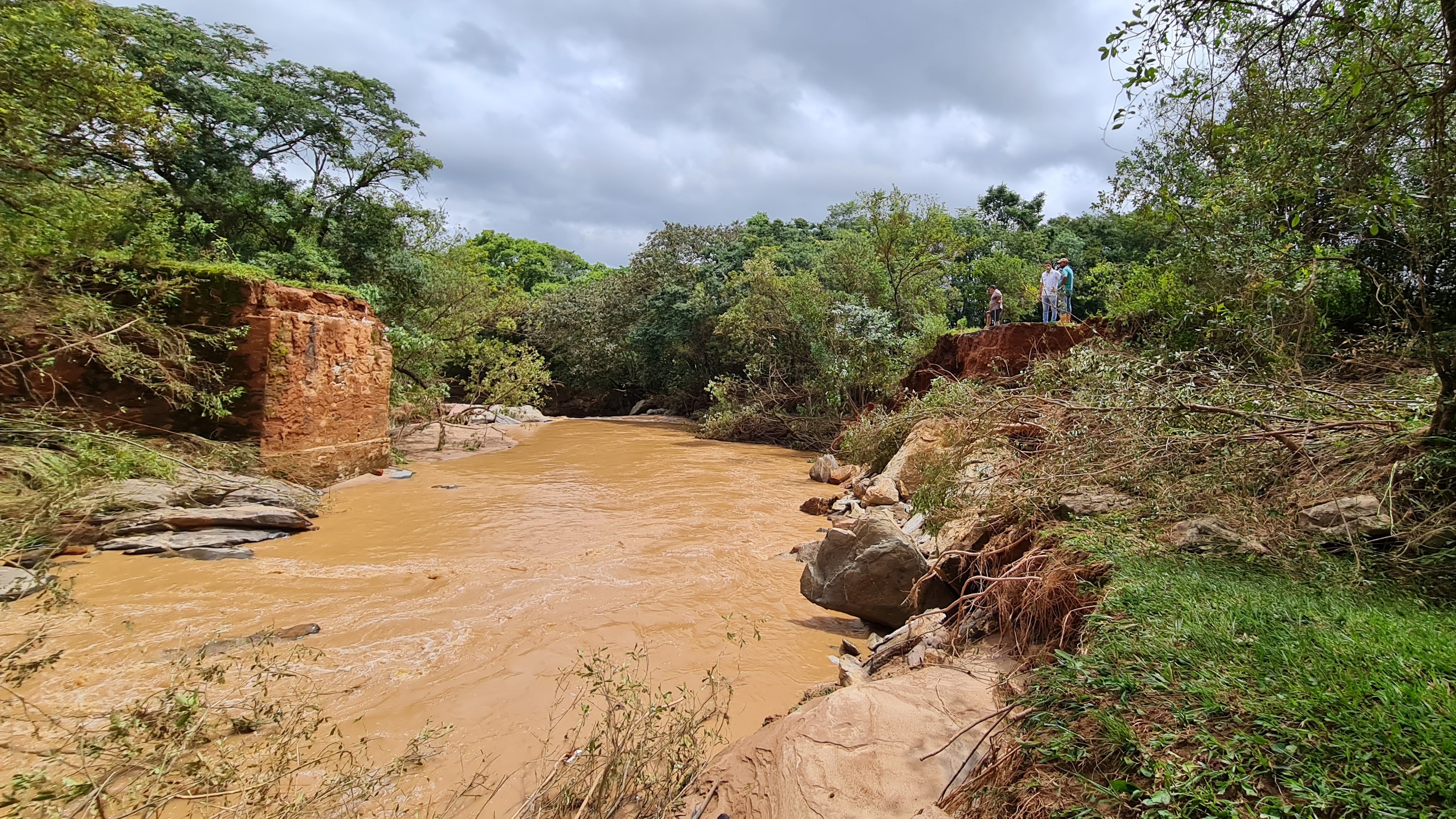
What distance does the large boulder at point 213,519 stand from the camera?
6.44m

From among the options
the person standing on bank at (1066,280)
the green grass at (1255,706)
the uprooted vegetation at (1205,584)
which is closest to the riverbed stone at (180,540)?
the uprooted vegetation at (1205,584)

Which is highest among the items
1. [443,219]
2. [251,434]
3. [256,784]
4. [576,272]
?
[576,272]

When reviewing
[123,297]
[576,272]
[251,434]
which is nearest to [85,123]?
[123,297]

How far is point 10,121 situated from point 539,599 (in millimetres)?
6693

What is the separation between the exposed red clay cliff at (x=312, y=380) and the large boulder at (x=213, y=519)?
1851 millimetres

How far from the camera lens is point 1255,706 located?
81.4 inches

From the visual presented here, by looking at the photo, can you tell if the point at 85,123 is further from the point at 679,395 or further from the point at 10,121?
the point at 679,395

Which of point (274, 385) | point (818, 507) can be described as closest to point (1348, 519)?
point (818, 507)

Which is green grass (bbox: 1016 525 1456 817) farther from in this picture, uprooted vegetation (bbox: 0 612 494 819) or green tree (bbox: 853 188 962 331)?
green tree (bbox: 853 188 962 331)

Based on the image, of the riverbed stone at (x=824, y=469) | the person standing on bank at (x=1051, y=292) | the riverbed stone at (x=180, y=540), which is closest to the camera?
the riverbed stone at (x=180, y=540)

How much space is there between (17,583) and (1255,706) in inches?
301

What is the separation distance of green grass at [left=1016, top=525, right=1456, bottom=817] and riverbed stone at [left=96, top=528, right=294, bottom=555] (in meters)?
7.65

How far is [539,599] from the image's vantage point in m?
5.59

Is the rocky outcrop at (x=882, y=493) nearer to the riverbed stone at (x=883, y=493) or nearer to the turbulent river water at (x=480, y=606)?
the riverbed stone at (x=883, y=493)
